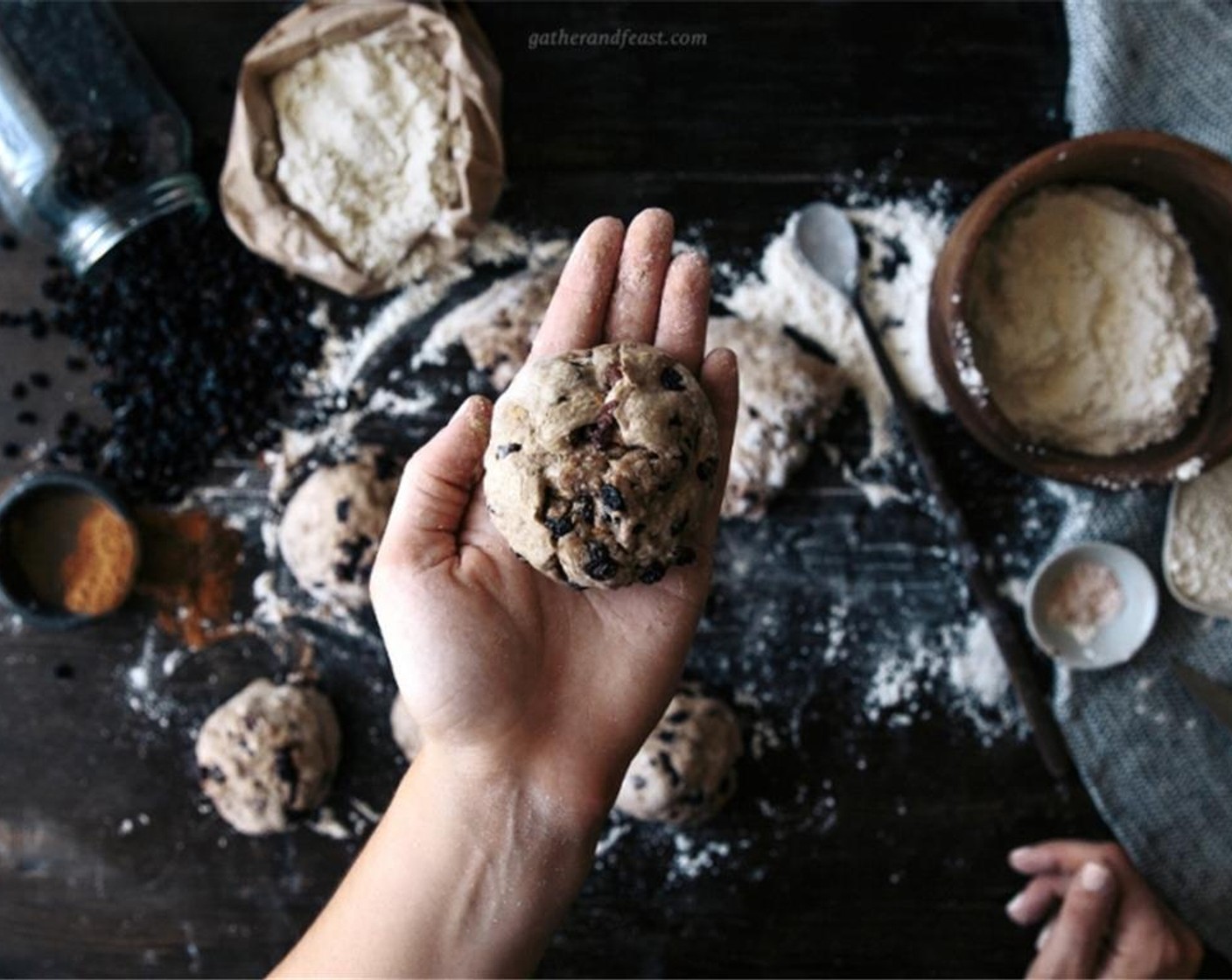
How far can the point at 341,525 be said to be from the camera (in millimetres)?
2004

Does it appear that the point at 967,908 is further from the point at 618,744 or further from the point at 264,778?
the point at 264,778

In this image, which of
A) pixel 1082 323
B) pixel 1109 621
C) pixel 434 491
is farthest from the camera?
pixel 1109 621

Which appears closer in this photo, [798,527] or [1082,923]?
[1082,923]

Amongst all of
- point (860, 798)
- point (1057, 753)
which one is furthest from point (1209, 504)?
point (860, 798)

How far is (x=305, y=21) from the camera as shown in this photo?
1957mm

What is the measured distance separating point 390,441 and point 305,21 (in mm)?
791

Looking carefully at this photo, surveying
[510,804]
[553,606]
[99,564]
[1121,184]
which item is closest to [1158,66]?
[1121,184]

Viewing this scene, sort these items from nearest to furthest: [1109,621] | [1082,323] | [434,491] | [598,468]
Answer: [598,468], [434,491], [1082,323], [1109,621]

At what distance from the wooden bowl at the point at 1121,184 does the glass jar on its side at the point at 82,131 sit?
55.7 inches

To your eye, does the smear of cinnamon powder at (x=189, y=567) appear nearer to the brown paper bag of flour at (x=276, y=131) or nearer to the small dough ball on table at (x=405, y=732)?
the small dough ball on table at (x=405, y=732)

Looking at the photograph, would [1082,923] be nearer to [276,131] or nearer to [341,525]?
[341,525]

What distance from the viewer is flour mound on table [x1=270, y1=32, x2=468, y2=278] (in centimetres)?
197

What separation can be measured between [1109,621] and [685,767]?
0.85 metres

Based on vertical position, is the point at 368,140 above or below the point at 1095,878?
above
